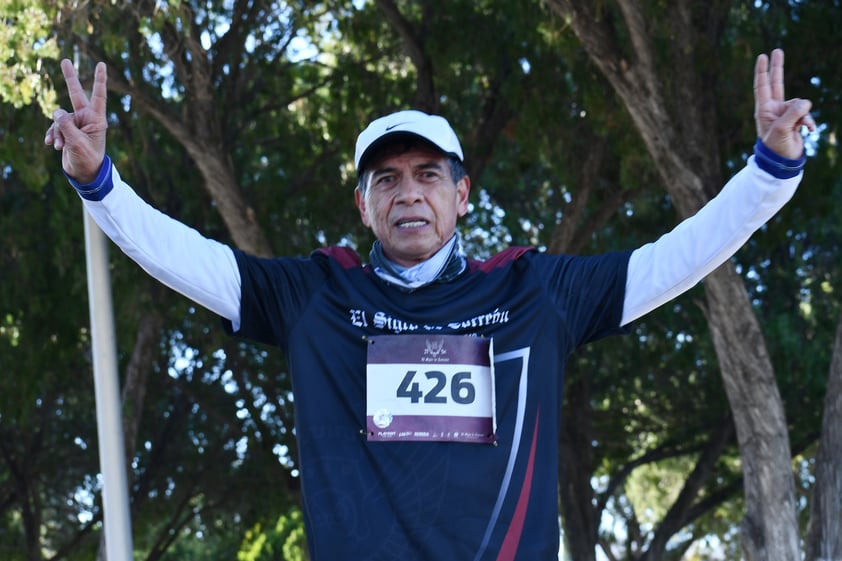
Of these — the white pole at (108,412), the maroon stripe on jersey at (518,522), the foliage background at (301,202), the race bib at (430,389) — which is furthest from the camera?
the foliage background at (301,202)

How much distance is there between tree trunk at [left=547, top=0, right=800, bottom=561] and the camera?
8664mm

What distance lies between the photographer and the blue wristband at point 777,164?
3.02 m

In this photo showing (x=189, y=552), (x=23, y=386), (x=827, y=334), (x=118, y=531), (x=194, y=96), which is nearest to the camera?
(x=118, y=531)

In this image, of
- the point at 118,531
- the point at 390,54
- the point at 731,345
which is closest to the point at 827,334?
the point at 731,345

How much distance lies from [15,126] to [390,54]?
3.66 metres

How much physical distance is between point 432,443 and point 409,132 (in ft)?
2.64

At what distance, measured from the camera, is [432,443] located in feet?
9.89

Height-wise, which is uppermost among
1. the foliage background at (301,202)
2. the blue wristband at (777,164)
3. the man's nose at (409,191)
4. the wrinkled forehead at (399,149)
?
the foliage background at (301,202)

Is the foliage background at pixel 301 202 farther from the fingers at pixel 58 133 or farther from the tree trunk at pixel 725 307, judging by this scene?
the fingers at pixel 58 133

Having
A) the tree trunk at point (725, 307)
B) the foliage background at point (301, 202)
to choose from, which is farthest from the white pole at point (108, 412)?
the tree trunk at point (725, 307)

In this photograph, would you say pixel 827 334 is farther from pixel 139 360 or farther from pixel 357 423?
pixel 357 423

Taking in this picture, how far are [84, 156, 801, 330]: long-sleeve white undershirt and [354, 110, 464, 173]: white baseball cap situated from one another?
0.46 m

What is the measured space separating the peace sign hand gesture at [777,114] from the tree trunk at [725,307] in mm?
5674

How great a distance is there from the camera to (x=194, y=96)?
9.98 m
